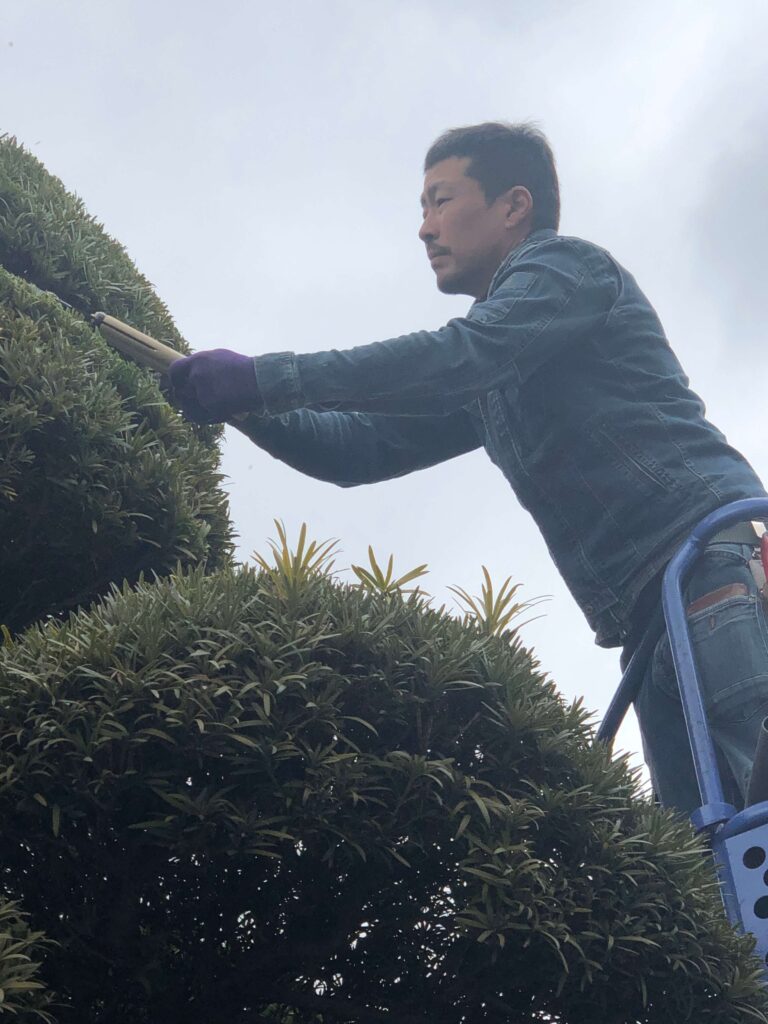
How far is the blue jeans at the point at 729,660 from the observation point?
372 centimetres

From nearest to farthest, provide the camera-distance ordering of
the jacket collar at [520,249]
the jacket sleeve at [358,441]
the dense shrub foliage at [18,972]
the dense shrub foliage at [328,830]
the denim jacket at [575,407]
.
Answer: the dense shrub foliage at [18,972]
the dense shrub foliage at [328,830]
the denim jacket at [575,407]
the jacket collar at [520,249]
the jacket sleeve at [358,441]

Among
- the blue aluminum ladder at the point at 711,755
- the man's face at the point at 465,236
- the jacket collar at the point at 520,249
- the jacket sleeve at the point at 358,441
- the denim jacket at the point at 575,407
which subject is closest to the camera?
the blue aluminum ladder at the point at 711,755

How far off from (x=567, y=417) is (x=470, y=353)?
1.59 feet

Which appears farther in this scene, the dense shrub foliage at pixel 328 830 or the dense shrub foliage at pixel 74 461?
the dense shrub foliage at pixel 74 461

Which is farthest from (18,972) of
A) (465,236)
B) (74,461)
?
(465,236)

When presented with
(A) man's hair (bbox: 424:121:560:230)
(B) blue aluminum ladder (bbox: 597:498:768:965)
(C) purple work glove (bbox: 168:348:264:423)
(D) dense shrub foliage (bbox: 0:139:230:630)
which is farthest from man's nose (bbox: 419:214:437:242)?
(B) blue aluminum ladder (bbox: 597:498:768:965)

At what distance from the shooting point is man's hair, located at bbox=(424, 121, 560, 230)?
4.89 m

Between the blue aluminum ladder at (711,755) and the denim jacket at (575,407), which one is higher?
the denim jacket at (575,407)

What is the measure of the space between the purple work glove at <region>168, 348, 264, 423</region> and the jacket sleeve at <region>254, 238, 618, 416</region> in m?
0.03

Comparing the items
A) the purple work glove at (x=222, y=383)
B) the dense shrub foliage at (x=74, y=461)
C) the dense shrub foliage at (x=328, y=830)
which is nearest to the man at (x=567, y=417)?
the purple work glove at (x=222, y=383)

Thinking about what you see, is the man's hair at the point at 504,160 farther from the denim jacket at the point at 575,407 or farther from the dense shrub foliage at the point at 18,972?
the dense shrub foliage at the point at 18,972

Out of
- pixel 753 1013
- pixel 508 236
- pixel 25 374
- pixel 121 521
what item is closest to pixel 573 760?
pixel 753 1013

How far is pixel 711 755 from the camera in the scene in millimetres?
3580

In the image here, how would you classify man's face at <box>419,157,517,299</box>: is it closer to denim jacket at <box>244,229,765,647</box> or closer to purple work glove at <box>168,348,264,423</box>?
denim jacket at <box>244,229,765,647</box>
